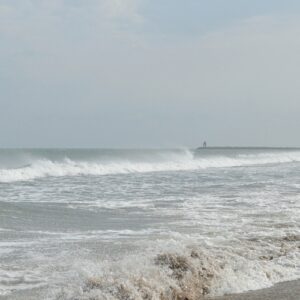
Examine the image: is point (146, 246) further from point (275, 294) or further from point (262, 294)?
point (275, 294)

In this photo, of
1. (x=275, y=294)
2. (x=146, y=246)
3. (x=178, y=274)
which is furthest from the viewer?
(x=146, y=246)

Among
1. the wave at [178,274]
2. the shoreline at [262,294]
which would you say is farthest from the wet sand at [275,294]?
the wave at [178,274]

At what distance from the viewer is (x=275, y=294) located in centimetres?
646

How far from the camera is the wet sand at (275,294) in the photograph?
20.7 ft

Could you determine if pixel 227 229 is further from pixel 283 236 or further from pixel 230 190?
pixel 230 190

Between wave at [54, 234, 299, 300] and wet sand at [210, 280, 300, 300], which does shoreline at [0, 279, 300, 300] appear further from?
wave at [54, 234, 299, 300]

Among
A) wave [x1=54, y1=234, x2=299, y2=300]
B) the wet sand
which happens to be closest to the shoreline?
the wet sand

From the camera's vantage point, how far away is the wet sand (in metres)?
6.30

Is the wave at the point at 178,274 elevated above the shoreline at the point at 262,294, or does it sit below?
above

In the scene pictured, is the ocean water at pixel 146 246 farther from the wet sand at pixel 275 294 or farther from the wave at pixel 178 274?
the wet sand at pixel 275 294

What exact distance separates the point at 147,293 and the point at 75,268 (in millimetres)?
1494

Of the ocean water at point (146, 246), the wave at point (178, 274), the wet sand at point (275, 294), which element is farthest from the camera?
the ocean water at point (146, 246)

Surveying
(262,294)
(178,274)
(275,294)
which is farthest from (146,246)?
(275,294)

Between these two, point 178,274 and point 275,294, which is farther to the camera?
point 178,274
